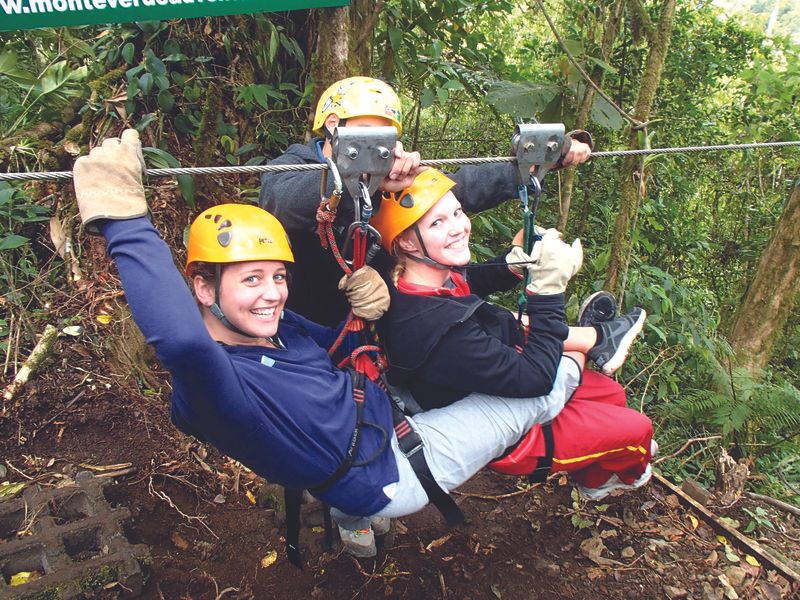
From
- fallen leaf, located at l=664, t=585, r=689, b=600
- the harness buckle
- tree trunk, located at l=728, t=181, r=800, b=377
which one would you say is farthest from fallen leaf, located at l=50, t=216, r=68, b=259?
tree trunk, located at l=728, t=181, r=800, b=377

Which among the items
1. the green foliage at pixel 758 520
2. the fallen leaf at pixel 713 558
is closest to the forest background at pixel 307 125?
the green foliage at pixel 758 520

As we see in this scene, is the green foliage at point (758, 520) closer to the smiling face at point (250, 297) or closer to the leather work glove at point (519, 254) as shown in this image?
the leather work glove at point (519, 254)

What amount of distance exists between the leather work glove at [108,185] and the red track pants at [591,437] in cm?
190

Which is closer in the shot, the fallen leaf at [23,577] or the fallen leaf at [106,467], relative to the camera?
the fallen leaf at [23,577]

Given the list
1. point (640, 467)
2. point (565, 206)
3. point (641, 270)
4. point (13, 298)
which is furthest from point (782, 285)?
point (13, 298)

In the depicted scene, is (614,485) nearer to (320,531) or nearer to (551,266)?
(551,266)

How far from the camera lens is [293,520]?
276 centimetres

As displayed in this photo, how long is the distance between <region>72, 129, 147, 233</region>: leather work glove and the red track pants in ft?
6.23

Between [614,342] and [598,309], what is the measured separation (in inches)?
8.2

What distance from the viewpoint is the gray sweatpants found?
241 centimetres

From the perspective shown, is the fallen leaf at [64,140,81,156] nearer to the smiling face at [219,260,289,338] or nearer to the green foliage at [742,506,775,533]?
the smiling face at [219,260,289,338]

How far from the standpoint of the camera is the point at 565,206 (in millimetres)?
4293

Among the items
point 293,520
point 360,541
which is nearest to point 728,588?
point 360,541

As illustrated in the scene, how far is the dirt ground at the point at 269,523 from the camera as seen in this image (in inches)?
125
